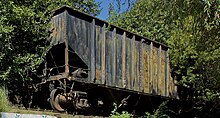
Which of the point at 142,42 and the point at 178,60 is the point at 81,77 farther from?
→ the point at 178,60

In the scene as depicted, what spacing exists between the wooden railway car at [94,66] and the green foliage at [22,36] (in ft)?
1.38

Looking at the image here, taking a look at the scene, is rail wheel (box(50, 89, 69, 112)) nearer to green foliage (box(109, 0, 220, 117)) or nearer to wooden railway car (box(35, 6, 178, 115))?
wooden railway car (box(35, 6, 178, 115))

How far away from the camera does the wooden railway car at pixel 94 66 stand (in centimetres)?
1085

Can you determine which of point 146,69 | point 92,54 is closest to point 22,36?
point 92,54

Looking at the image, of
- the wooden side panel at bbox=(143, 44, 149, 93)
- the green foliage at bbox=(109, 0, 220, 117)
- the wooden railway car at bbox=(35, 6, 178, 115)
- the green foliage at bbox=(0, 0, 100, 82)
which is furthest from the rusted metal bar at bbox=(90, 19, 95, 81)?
the wooden side panel at bbox=(143, 44, 149, 93)

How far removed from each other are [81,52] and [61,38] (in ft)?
2.47

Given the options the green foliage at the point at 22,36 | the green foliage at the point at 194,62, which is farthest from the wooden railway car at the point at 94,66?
the green foliage at the point at 194,62

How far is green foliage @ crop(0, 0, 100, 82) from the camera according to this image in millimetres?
10359

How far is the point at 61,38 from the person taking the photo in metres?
10.8

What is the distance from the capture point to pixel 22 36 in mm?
11188

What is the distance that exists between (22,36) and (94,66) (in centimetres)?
247

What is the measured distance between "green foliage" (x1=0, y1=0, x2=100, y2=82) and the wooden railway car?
42 centimetres

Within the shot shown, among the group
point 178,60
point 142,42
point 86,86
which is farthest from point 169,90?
point 86,86

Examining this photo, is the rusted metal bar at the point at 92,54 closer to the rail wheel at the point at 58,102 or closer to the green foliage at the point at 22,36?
the rail wheel at the point at 58,102
